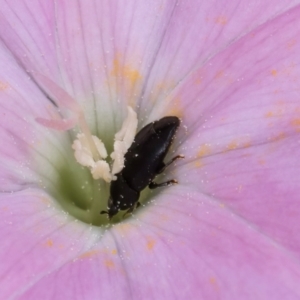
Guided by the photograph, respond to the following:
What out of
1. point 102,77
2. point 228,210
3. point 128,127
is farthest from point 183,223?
point 102,77

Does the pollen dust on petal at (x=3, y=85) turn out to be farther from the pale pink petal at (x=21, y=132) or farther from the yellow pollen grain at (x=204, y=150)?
the yellow pollen grain at (x=204, y=150)

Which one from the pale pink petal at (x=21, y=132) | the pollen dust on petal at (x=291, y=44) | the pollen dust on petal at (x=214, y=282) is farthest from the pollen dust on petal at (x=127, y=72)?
the pollen dust on petal at (x=214, y=282)

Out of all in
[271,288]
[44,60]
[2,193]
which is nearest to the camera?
[271,288]

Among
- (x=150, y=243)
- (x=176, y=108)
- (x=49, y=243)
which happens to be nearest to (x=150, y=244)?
(x=150, y=243)

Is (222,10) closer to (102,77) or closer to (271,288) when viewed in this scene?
(102,77)

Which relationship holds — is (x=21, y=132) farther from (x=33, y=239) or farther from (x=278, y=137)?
(x=278, y=137)

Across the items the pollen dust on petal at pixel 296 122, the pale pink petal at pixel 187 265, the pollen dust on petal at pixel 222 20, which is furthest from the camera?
the pollen dust on petal at pixel 222 20

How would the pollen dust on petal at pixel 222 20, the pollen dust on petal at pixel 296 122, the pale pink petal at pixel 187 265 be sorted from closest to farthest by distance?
the pale pink petal at pixel 187 265 < the pollen dust on petal at pixel 296 122 < the pollen dust on petal at pixel 222 20

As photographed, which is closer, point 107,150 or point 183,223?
point 183,223
